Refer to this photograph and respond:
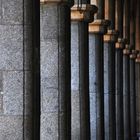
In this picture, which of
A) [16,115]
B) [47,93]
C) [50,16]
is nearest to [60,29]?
[50,16]

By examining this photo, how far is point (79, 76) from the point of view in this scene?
1716cm

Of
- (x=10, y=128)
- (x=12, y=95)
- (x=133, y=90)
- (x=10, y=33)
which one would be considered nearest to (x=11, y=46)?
(x=10, y=33)

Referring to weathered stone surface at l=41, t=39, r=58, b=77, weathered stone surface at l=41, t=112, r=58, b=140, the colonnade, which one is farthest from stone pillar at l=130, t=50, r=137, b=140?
weathered stone surface at l=41, t=112, r=58, b=140

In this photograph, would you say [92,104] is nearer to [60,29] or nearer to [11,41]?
[60,29]

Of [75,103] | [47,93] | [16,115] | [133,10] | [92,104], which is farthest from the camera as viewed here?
[133,10]

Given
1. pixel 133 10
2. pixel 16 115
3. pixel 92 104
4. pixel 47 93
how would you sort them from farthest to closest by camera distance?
pixel 133 10 < pixel 92 104 < pixel 47 93 < pixel 16 115

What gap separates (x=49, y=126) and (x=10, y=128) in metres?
3.97

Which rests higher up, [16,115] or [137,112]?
[16,115]

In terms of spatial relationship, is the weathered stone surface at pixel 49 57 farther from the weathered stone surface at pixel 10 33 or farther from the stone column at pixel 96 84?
the stone column at pixel 96 84

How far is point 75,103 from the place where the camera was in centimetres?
1708

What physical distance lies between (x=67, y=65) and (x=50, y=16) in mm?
1100

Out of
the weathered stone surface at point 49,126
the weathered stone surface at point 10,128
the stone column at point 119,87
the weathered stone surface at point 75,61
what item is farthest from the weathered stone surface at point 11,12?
the stone column at point 119,87

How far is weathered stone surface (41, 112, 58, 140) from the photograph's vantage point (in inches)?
536

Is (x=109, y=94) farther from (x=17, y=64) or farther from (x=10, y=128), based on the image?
(x=10, y=128)
